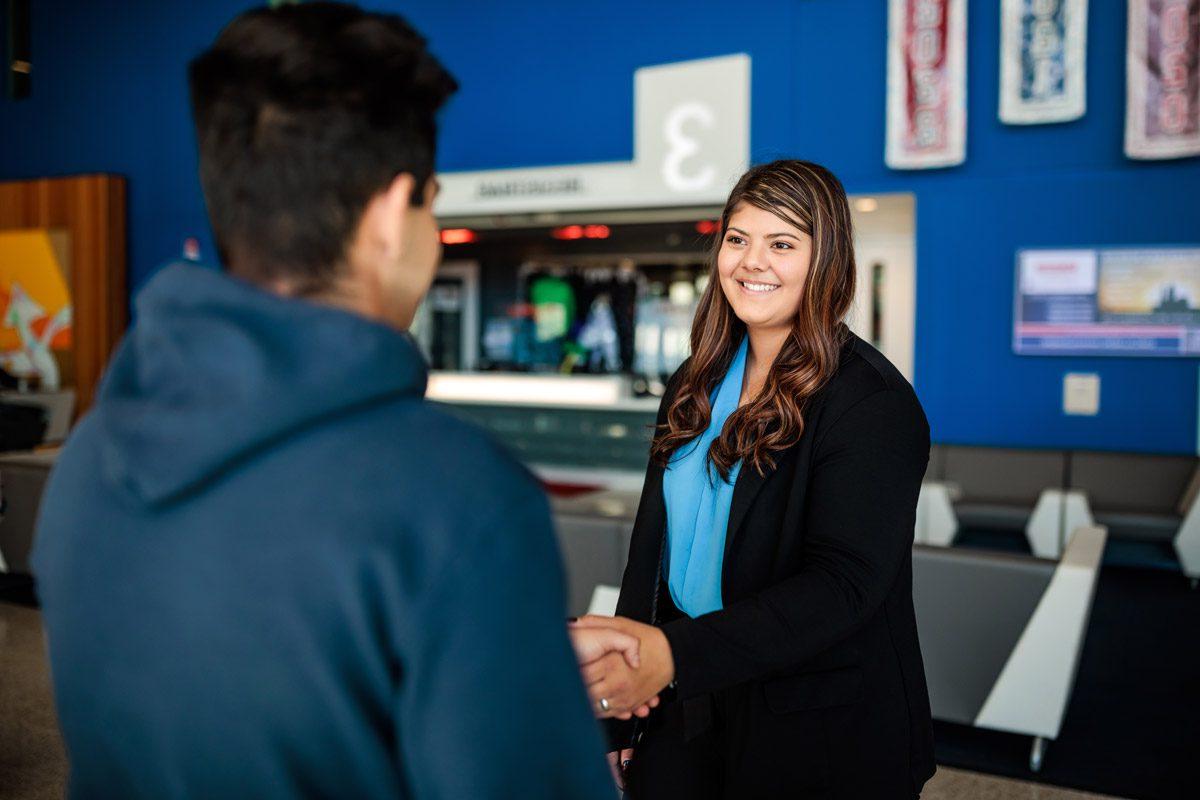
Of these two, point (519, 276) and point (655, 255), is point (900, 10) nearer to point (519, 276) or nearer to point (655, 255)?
point (655, 255)

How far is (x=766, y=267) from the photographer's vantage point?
1.54m

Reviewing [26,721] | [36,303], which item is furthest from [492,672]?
[36,303]

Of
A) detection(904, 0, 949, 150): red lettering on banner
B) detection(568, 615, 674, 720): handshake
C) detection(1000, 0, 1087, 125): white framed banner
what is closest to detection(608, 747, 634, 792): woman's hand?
detection(568, 615, 674, 720): handshake

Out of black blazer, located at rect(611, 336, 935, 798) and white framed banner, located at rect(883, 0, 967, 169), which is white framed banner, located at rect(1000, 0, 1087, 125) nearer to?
white framed banner, located at rect(883, 0, 967, 169)

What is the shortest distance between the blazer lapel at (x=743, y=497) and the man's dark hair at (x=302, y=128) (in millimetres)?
869

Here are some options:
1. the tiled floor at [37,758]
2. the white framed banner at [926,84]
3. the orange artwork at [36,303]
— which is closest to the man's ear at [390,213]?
the tiled floor at [37,758]

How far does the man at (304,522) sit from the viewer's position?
627 millimetres

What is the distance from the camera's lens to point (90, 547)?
0.69 m

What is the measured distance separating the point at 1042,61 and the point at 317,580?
660 centimetres

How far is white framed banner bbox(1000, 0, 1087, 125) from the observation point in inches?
236

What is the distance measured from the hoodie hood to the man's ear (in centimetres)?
8

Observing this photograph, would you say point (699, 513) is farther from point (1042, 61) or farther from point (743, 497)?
point (1042, 61)

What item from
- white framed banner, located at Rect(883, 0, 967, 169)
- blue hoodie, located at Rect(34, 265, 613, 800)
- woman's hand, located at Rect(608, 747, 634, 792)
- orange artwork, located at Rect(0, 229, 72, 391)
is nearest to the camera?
blue hoodie, located at Rect(34, 265, 613, 800)

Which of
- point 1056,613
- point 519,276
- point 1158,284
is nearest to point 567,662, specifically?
point 1056,613
